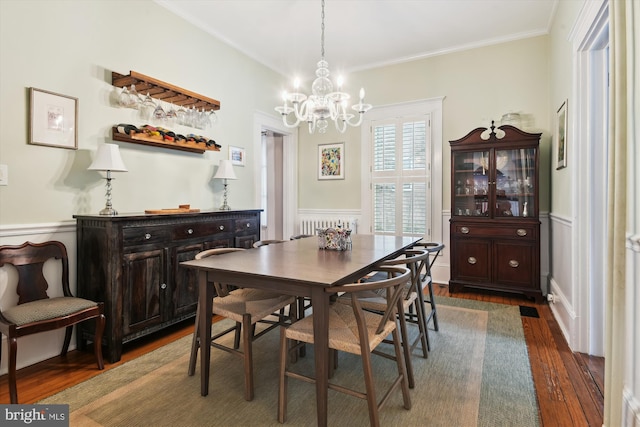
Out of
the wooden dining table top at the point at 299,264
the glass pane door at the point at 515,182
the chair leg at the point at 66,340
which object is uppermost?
the glass pane door at the point at 515,182

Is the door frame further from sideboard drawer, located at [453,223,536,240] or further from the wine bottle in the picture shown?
the wine bottle

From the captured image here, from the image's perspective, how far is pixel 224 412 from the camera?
72.1 inches

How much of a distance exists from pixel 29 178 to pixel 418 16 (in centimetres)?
374

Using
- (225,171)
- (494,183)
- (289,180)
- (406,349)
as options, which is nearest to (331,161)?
(289,180)

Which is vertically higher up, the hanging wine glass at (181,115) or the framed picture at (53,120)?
the hanging wine glass at (181,115)

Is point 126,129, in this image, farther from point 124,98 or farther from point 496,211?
point 496,211

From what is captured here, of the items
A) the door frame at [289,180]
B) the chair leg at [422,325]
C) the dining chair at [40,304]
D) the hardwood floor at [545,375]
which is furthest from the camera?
the door frame at [289,180]

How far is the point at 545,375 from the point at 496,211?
2069mm

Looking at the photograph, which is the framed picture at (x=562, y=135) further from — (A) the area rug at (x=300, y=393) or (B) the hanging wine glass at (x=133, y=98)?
(B) the hanging wine glass at (x=133, y=98)

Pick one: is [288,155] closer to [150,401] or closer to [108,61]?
[108,61]

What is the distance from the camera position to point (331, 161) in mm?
5246

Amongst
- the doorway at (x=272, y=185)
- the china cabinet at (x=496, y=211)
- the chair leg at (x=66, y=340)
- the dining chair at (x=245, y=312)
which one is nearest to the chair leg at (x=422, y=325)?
the dining chair at (x=245, y=312)

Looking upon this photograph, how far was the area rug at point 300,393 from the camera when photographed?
1.77 meters

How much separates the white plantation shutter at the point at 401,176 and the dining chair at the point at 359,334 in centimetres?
285
